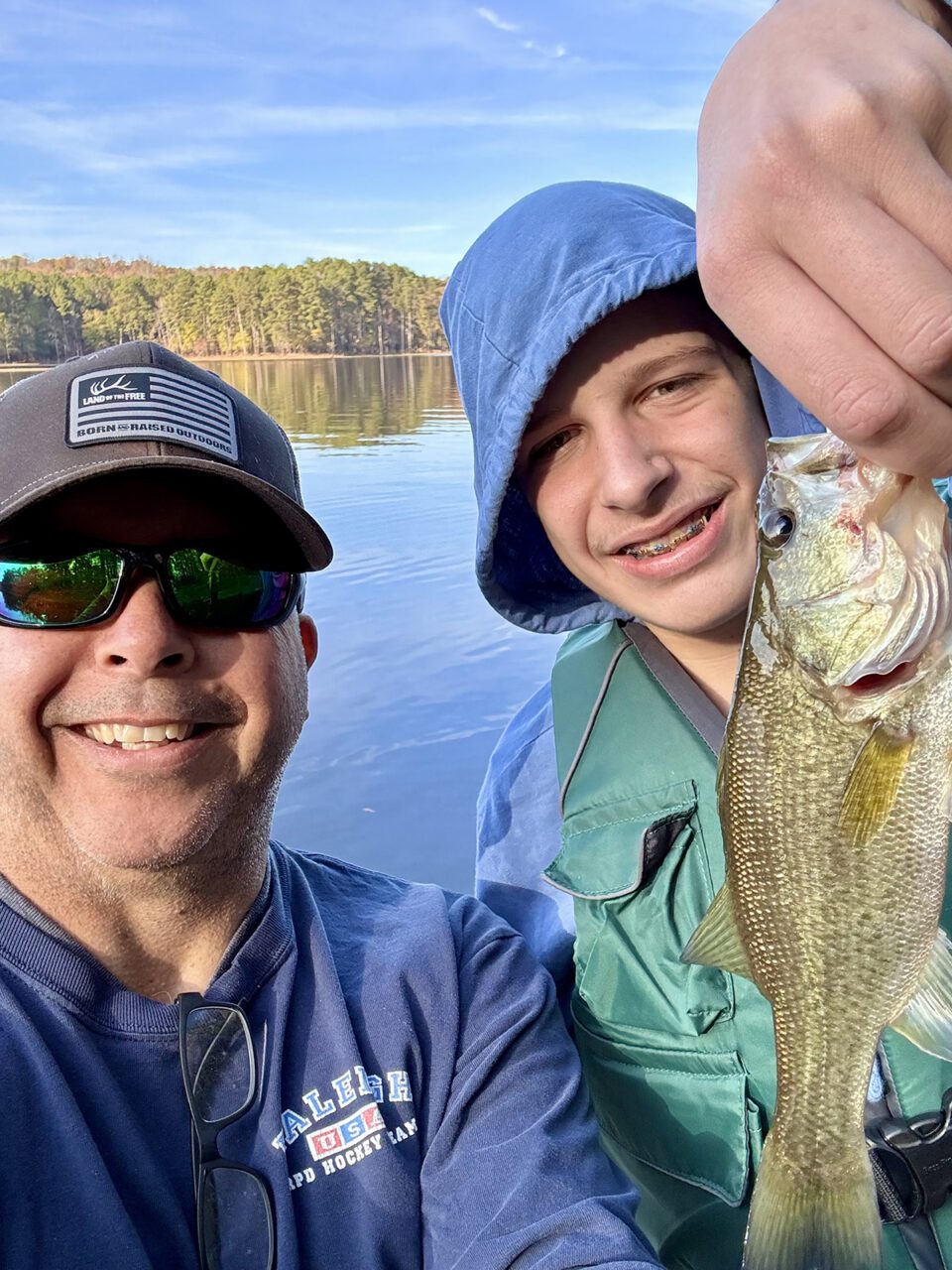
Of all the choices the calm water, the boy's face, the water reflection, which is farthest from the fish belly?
the water reflection

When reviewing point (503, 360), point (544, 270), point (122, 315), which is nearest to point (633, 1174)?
point (503, 360)

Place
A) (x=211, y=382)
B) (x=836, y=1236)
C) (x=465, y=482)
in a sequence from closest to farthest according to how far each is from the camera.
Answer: (x=836, y=1236) → (x=211, y=382) → (x=465, y=482)

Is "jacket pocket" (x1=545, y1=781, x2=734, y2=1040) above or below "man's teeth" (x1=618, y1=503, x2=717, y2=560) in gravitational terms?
below

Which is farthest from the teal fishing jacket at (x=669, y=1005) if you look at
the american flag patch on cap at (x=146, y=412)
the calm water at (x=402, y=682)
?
the calm water at (x=402, y=682)

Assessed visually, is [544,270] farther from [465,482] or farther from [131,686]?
[465,482]

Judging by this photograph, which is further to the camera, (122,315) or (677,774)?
(122,315)

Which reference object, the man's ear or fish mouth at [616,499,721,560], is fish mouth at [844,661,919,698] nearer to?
fish mouth at [616,499,721,560]
